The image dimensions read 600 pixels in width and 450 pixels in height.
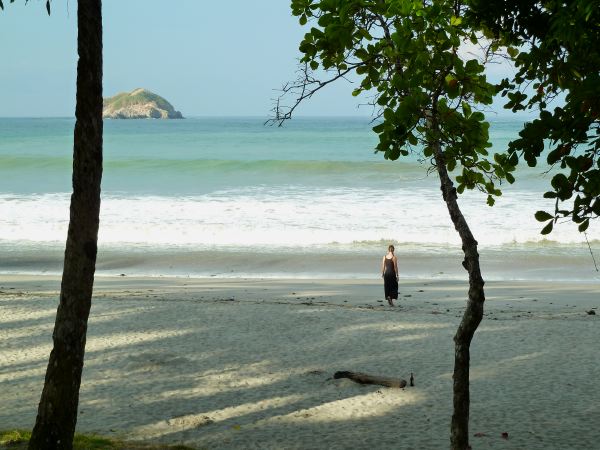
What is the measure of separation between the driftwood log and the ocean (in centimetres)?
313

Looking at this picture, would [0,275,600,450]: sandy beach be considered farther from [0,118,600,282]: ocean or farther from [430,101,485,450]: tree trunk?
[0,118,600,282]: ocean

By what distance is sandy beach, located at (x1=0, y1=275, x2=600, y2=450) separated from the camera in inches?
352

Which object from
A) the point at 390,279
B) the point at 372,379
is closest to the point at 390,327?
the point at 390,279

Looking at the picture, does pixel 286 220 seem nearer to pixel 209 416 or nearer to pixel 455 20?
pixel 209 416

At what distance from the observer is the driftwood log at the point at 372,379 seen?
34.1ft

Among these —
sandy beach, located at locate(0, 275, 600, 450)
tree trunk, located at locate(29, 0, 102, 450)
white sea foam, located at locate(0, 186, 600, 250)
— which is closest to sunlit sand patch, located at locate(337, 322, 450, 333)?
sandy beach, located at locate(0, 275, 600, 450)

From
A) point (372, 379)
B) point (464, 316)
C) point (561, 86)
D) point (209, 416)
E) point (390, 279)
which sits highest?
point (561, 86)

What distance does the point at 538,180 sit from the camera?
4516 cm

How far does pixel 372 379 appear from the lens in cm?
1053

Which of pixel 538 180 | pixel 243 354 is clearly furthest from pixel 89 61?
pixel 538 180

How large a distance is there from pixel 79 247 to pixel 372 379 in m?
5.33

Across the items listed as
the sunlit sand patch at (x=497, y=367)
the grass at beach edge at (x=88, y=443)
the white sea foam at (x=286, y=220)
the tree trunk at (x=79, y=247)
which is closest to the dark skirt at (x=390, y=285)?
the sunlit sand patch at (x=497, y=367)

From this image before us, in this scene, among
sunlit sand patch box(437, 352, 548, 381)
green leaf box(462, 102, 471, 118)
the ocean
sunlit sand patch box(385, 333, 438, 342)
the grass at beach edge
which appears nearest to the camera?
green leaf box(462, 102, 471, 118)

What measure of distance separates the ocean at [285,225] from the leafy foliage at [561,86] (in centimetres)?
229
